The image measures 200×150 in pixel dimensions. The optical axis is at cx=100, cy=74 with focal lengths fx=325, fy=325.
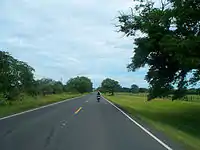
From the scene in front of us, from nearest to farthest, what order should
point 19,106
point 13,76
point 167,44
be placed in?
point 167,44
point 19,106
point 13,76

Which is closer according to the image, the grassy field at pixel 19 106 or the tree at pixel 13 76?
the grassy field at pixel 19 106

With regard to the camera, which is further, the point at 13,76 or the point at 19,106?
the point at 13,76

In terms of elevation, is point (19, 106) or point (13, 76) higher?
point (13, 76)

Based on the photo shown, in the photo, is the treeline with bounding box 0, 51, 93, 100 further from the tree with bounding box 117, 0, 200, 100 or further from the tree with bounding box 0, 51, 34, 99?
the tree with bounding box 117, 0, 200, 100

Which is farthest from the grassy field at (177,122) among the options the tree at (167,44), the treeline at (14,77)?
the treeline at (14,77)

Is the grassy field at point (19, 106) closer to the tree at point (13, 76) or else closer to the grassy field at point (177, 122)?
the tree at point (13, 76)

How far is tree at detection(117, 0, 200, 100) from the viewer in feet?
70.8

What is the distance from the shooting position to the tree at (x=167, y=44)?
70.8ft

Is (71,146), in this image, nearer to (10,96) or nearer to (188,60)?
(188,60)

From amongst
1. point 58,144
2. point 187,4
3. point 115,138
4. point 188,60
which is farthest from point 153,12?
point 58,144

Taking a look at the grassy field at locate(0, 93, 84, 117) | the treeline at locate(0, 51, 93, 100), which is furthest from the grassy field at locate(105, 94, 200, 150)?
the treeline at locate(0, 51, 93, 100)

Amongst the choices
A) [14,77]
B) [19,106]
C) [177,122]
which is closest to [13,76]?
[14,77]

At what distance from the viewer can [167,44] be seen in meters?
22.4

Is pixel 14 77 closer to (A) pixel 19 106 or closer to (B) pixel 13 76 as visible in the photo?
(B) pixel 13 76
